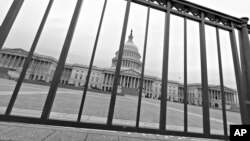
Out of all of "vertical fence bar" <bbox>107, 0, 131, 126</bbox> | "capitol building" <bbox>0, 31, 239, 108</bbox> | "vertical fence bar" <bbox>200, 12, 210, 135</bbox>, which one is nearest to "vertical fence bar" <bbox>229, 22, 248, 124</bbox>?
"vertical fence bar" <bbox>200, 12, 210, 135</bbox>

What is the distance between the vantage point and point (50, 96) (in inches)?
58.1

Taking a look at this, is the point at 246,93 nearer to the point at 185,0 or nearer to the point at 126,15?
the point at 185,0

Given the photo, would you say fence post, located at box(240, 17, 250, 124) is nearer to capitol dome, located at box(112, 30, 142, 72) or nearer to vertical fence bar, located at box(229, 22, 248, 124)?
vertical fence bar, located at box(229, 22, 248, 124)

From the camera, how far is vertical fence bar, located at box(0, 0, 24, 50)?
1525 mm

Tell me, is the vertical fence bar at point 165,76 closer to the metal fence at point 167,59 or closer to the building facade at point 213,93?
the metal fence at point 167,59

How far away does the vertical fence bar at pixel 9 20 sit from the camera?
1525 mm

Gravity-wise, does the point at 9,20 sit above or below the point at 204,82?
above

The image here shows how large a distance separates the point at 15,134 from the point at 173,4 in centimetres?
322

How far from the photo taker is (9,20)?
5.14ft

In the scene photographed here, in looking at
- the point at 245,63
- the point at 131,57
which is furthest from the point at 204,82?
the point at 131,57

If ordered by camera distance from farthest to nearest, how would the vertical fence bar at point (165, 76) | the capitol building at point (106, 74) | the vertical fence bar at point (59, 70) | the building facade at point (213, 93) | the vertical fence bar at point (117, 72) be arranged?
the capitol building at point (106, 74)
the building facade at point (213, 93)
the vertical fence bar at point (165, 76)
the vertical fence bar at point (117, 72)
the vertical fence bar at point (59, 70)

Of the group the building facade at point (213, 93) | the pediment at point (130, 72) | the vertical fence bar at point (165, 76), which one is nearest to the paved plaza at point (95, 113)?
the building facade at point (213, 93)

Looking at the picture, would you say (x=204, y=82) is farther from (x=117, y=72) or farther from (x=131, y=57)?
(x=131, y=57)

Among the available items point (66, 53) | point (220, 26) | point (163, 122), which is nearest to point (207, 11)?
point (220, 26)
